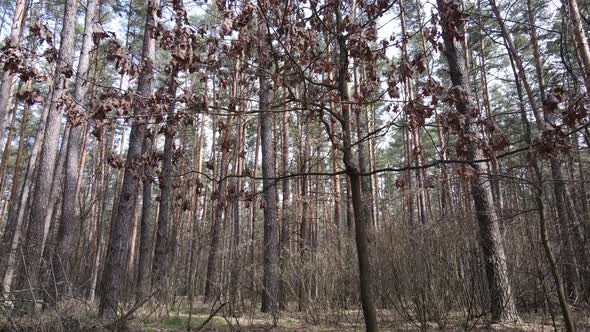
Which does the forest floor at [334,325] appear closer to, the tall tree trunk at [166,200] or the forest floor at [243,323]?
the forest floor at [243,323]

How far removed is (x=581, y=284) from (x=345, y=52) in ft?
15.6

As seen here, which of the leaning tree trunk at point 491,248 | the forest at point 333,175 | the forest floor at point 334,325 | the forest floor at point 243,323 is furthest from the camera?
the leaning tree trunk at point 491,248

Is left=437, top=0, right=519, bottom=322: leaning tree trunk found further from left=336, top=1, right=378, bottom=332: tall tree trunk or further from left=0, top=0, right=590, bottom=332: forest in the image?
left=336, top=1, right=378, bottom=332: tall tree trunk

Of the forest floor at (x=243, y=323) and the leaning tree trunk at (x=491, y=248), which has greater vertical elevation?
the leaning tree trunk at (x=491, y=248)

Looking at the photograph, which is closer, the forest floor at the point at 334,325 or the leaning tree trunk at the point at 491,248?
the forest floor at the point at 334,325

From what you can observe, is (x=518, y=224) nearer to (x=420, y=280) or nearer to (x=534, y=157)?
(x=420, y=280)

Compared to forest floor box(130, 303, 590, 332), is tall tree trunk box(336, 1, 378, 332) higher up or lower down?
higher up

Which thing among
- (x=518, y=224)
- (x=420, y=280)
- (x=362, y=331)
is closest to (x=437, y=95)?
(x=420, y=280)

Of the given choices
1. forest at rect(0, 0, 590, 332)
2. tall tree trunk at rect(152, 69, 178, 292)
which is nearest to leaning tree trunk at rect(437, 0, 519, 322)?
forest at rect(0, 0, 590, 332)

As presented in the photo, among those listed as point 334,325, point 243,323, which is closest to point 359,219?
point 334,325

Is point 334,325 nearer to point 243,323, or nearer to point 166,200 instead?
point 243,323

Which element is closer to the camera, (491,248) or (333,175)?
(333,175)

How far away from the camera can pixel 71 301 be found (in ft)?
19.5

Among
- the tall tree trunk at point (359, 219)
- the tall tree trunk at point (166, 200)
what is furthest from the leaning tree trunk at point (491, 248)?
the tall tree trunk at point (166, 200)
